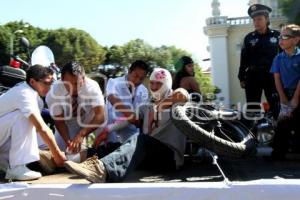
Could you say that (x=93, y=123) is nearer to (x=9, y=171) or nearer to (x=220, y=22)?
(x=9, y=171)

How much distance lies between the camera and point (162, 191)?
97.7 inches

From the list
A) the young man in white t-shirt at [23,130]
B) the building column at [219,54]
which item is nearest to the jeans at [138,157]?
the young man in white t-shirt at [23,130]

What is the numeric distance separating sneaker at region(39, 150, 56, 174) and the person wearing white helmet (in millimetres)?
526

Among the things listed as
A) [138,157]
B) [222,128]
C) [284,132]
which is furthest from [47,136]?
[284,132]

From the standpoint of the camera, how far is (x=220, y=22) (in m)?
35.3

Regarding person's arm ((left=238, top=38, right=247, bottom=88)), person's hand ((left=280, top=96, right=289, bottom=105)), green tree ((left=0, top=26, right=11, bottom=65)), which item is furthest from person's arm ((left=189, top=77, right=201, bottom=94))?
green tree ((left=0, top=26, right=11, bottom=65))

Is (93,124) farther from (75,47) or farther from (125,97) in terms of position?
(75,47)

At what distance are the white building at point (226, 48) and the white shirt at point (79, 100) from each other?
2836cm

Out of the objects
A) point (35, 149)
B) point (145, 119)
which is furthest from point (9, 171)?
point (145, 119)

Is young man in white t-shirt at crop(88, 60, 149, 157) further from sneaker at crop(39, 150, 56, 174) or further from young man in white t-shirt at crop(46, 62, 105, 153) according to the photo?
sneaker at crop(39, 150, 56, 174)

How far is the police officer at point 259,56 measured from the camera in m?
4.68

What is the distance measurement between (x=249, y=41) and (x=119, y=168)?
96.9 inches

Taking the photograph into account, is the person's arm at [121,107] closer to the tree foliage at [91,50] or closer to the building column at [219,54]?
the building column at [219,54]

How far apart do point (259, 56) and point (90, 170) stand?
262 cm
